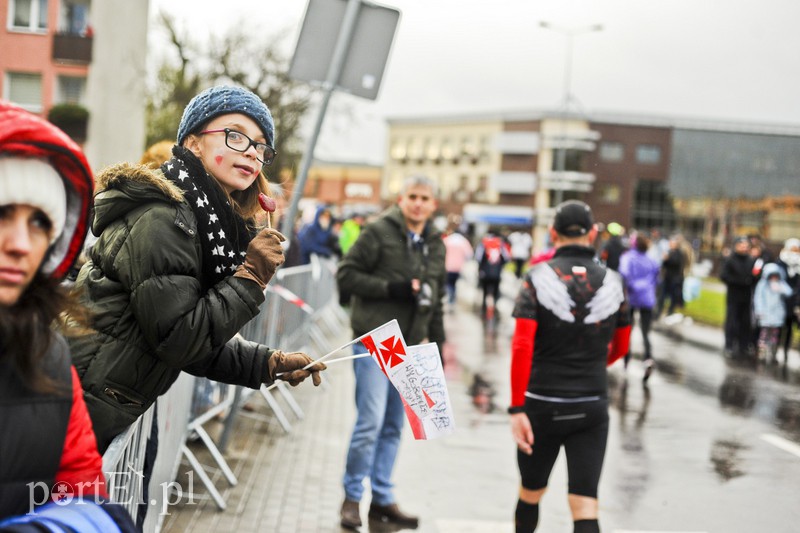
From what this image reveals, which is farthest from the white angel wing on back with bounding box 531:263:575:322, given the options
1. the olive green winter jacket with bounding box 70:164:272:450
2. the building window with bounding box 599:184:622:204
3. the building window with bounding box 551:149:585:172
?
the building window with bounding box 599:184:622:204

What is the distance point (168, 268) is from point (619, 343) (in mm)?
2942

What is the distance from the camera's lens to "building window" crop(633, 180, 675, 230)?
81500mm

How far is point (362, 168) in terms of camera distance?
4636 inches

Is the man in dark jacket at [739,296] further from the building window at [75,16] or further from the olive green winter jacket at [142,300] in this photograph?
the building window at [75,16]

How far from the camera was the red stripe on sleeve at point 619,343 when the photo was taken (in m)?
4.78

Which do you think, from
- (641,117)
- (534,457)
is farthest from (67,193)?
(641,117)

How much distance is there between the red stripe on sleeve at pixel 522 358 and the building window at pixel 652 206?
262 feet

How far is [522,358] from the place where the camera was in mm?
4348

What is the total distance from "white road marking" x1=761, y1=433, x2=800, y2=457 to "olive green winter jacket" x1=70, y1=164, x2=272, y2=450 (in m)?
6.99

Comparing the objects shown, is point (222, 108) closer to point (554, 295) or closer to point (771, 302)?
point (554, 295)

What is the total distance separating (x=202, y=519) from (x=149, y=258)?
328 cm

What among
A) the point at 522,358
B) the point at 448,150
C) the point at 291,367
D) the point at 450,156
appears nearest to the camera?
the point at 291,367

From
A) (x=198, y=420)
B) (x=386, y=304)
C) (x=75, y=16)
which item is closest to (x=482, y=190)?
(x=75, y=16)

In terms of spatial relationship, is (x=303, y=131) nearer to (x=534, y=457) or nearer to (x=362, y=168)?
(x=534, y=457)
